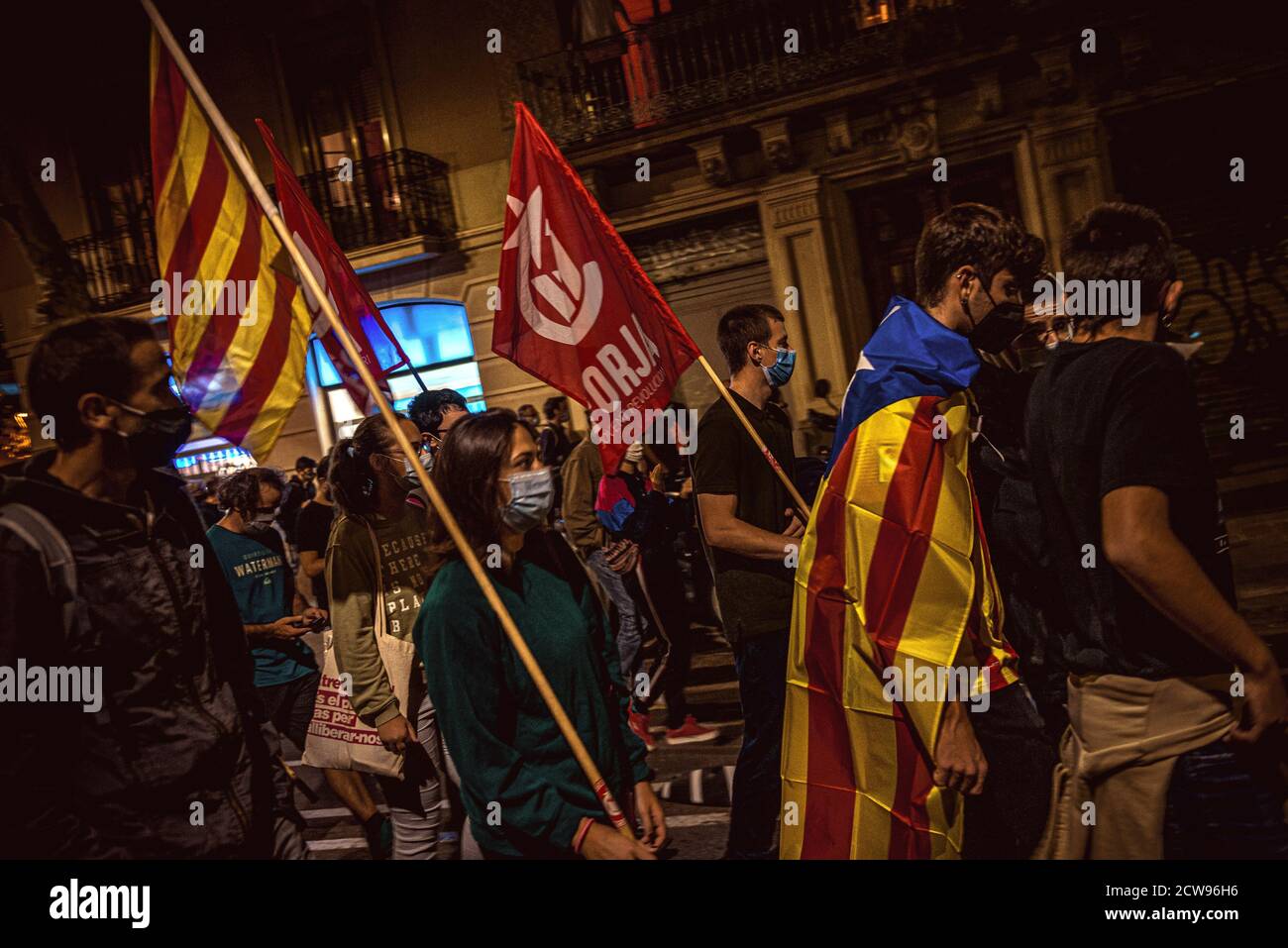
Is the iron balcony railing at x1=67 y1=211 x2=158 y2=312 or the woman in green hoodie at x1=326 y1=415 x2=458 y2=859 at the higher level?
the iron balcony railing at x1=67 y1=211 x2=158 y2=312

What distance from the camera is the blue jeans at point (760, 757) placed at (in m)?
3.60

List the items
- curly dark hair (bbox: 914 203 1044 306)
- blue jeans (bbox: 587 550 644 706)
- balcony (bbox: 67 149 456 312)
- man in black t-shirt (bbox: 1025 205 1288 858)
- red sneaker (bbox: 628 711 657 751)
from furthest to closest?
balcony (bbox: 67 149 456 312), blue jeans (bbox: 587 550 644 706), red sneaker (bbox: 628 711 657 751), curly dark hair (bbox: 914 203 1044 306), man in black t-shirt (bbox: 1025 205 1288 858)

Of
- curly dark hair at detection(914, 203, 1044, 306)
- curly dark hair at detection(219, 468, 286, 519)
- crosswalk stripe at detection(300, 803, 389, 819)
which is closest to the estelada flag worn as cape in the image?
curly dark hair at detection(914, 203, 1044, 306)

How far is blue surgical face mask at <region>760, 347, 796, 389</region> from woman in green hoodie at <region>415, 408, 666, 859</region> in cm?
148

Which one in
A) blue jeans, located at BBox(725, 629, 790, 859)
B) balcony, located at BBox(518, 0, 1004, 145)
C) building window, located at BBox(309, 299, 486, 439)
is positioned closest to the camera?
blue jeans, located at BBox(725, 629, 790, 859)

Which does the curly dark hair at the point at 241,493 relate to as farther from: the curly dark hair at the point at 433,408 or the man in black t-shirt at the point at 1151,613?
the man in black t-shirt at the point at 1151,613

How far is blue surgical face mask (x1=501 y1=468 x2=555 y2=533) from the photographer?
2.75m

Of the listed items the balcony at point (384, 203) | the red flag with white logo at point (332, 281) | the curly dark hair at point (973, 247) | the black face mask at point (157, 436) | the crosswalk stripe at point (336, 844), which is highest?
the balcony at point (384, 203)

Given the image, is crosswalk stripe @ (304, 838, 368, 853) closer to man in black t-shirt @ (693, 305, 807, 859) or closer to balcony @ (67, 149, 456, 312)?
man in black t-shirt @ (693, 305, 807, 859)

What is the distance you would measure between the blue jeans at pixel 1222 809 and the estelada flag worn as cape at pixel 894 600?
18.8 inches

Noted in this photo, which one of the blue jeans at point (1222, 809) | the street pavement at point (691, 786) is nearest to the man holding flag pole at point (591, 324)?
the street pavement at point (691, 786)

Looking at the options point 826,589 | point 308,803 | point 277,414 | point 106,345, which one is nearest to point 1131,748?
point 826,589

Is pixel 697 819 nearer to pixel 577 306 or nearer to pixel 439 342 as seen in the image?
pixel 577 306

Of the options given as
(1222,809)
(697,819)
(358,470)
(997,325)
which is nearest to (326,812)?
(697,819)
